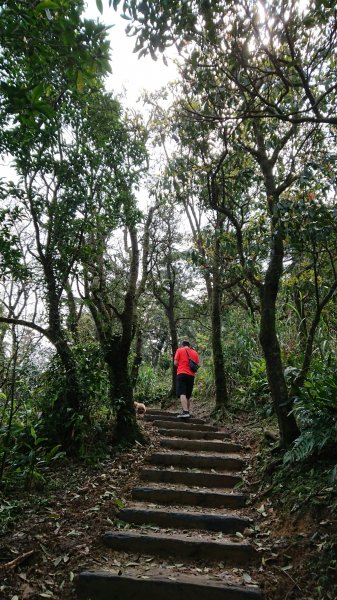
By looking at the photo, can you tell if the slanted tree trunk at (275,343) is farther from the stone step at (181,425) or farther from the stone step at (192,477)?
the stone step at (181,425)

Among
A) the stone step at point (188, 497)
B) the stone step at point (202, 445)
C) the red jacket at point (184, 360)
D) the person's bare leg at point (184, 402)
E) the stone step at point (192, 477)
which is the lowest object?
the stone step at point (188, 497)

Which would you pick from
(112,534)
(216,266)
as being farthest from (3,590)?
(216,266)

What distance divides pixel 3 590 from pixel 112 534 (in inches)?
42.7

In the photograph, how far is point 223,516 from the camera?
13.5 feet

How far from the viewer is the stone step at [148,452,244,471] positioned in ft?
18.1

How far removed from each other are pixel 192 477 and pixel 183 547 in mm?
1527

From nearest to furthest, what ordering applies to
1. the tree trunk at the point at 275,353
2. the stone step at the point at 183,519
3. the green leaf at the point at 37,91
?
the green leaf at the point at 37,91 → the stone step at the point at 183,519 → the tree trunk at the point at 275,353

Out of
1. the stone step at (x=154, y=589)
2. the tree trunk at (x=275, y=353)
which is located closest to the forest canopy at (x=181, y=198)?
the tree trunk at (x=275, y=353)

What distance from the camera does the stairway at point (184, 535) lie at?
3.11 metres

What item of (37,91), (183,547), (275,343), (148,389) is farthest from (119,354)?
(148,389)

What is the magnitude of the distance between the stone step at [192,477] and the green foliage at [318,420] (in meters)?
1.04

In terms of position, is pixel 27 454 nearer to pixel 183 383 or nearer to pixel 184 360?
pixel 183 383

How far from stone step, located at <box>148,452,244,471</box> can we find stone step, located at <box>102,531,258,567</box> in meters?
1.81

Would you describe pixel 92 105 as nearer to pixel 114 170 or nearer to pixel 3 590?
pixel 114 170
